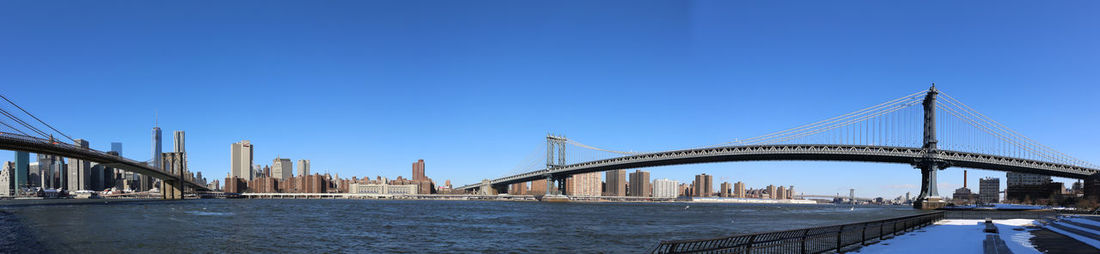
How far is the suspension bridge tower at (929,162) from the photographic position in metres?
72.8

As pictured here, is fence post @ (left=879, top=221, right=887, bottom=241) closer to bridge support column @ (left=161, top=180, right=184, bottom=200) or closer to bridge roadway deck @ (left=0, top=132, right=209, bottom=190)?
bridge roadway deck @ (left=0, top=132, right=209, bottom=190)

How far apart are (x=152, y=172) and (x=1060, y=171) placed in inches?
4859

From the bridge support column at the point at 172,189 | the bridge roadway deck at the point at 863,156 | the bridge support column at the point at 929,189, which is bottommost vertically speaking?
the bridge support column at the point at 172,189

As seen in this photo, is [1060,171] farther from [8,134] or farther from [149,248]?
[8,134]

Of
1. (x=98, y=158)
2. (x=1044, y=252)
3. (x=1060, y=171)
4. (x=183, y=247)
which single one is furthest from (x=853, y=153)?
(x=98, y=158)

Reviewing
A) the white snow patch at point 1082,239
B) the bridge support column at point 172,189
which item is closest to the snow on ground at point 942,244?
the white snow patch at point 1082,239

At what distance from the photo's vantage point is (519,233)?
30422 mm

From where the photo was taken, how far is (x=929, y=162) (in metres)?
73.4

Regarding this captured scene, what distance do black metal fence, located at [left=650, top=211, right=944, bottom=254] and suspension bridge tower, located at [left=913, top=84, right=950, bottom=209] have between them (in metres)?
50.9

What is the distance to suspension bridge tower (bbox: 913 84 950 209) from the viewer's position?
7275cm

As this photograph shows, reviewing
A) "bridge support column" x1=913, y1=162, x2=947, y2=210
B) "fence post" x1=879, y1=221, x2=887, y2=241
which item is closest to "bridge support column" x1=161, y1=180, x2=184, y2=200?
"bridge support column" x1=913, y1=162, x2=947, y2=210

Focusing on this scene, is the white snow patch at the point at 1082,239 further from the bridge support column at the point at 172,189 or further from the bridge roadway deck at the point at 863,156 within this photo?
the bridge support column at the point at 172,189

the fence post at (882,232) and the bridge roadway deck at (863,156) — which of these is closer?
the fence post at (882,232)

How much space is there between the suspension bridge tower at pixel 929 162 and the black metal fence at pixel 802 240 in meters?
50.9
